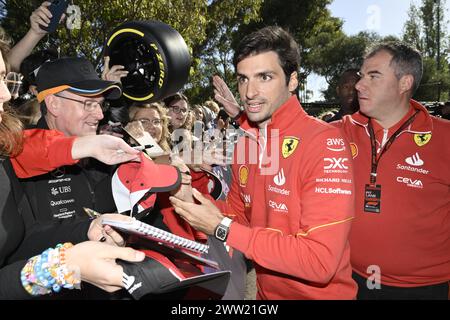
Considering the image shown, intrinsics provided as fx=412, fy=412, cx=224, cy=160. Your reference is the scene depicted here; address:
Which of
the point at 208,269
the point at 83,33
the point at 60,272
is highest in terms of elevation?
the point at 83,33

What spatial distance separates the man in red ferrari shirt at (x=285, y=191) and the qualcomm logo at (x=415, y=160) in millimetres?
1048

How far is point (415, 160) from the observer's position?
9.70 feet

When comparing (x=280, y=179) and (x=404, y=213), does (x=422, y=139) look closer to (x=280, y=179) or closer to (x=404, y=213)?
(x=404, y=213)

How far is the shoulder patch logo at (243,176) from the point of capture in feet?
8.62

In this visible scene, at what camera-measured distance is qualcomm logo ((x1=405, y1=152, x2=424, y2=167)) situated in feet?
9.67

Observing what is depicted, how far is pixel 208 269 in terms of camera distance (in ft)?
6.67

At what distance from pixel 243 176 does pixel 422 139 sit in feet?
4.58

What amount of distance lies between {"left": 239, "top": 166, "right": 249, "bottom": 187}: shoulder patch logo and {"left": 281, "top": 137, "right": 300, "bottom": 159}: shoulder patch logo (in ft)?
1.40

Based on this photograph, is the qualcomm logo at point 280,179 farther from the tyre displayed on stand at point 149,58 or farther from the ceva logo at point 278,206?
the tyre displayed on stand at point 149,58

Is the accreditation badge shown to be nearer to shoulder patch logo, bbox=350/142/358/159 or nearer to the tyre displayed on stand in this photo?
shoulder patch logo, bbox=350/142/358/159

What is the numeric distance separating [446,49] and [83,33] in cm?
5453

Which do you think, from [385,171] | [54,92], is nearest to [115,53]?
[54,92]

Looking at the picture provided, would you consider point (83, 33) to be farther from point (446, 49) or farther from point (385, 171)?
point (446, 49)

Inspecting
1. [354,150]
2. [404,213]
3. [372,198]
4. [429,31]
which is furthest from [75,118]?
[429,31]
